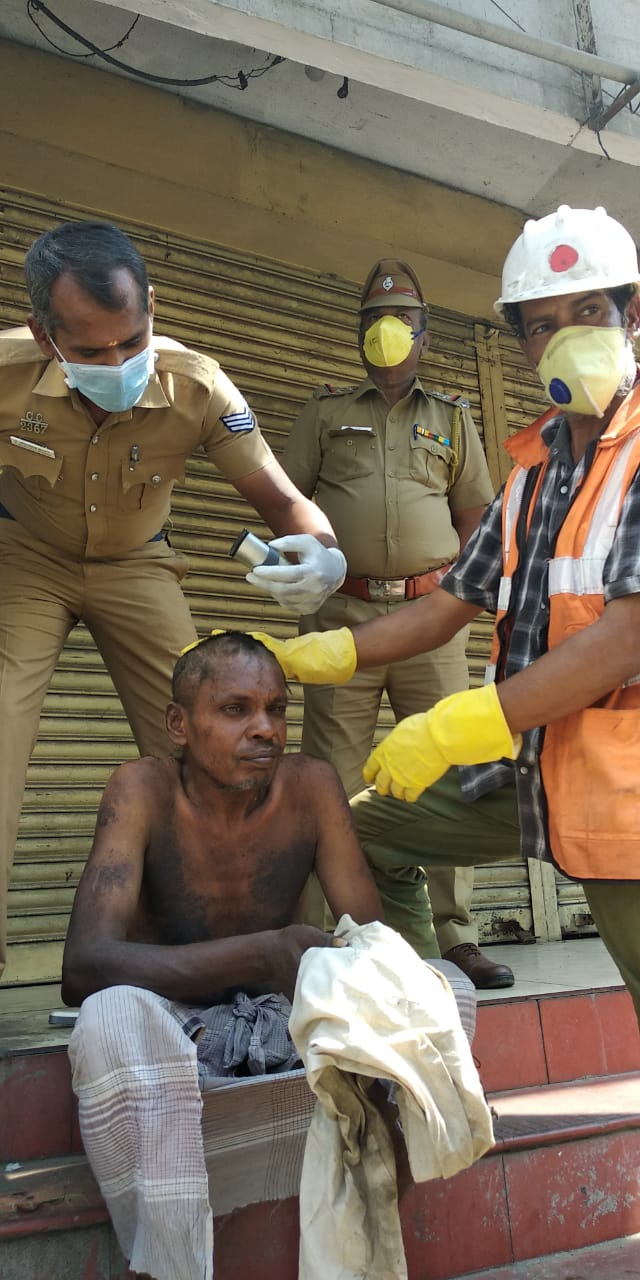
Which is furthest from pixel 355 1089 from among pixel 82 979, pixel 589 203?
pixel 589 203

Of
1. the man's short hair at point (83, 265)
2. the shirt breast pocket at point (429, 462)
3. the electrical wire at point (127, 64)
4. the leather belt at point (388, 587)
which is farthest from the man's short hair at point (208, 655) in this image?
the electrical wire at point (127, 64)

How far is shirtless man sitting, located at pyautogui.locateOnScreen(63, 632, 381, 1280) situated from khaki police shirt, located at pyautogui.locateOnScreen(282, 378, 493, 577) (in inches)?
53.2

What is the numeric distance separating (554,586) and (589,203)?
145 inches

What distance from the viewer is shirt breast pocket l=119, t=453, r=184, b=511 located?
3.07 m

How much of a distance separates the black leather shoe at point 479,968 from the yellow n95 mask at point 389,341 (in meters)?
2.01

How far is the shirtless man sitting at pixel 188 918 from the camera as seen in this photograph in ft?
6.28

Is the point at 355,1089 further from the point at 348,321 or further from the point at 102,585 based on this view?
the point at 348,321

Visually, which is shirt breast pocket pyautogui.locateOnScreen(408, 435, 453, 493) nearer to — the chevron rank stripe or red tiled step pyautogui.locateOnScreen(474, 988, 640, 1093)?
the chevron rank stripe

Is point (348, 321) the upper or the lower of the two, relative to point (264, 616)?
upper

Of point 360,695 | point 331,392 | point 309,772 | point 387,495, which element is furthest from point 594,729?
point 331,392

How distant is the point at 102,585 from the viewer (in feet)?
10.3

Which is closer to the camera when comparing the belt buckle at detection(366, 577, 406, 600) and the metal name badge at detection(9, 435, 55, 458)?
the metal name badge at detection(9, 435, 55, 458)

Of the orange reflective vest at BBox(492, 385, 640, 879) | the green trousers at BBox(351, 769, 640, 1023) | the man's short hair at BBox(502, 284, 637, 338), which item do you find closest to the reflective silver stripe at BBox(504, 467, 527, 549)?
the orange reflective vest at BBox(492, 385, 640, 879)

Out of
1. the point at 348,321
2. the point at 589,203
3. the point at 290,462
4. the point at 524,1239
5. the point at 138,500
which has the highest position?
the point at 589,203
